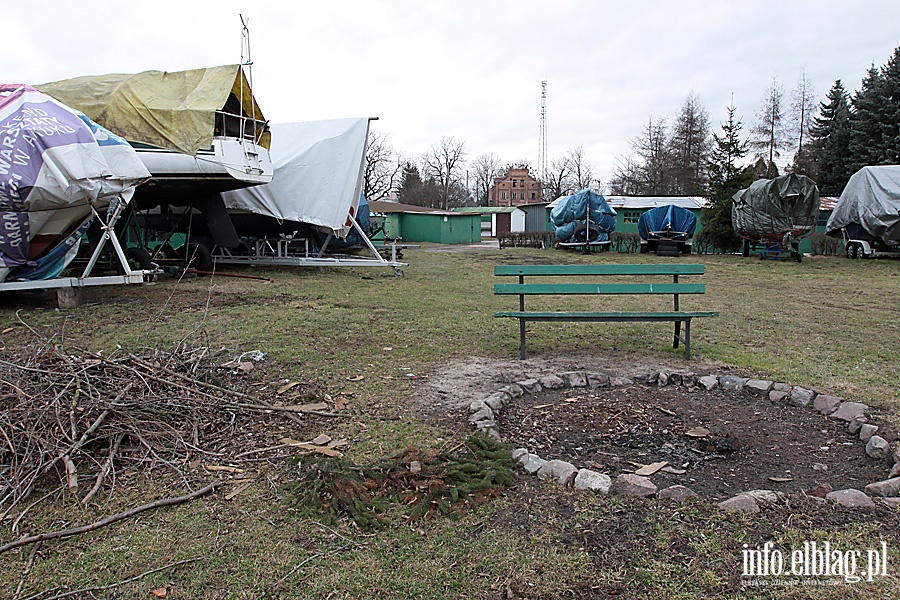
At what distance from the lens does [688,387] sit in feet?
17.9

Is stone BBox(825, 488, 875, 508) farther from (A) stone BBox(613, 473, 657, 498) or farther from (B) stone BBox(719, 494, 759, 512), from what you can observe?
(A) stone BBox(613, 473, 657, 498)

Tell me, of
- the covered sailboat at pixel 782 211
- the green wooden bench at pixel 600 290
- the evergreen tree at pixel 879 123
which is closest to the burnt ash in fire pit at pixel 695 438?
the green wooden bench at pixel 600 290

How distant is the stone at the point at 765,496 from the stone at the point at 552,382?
219 centimetres

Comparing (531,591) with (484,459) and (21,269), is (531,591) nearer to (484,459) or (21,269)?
(484,459)

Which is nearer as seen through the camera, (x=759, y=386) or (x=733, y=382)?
(x=759, y=386)

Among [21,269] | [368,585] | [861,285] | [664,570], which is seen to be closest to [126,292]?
[21,269]

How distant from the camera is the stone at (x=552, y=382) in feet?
17.6

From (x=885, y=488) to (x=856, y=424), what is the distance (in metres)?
1.11

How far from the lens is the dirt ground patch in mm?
3680

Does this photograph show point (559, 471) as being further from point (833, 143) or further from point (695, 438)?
point (833, 143)

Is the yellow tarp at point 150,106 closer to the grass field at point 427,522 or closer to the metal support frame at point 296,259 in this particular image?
the metal support frame at point 296,259

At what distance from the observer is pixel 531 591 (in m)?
2.57

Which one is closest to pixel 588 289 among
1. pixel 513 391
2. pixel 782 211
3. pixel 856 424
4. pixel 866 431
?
pixel 513 391

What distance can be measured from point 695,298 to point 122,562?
35.0 feet
